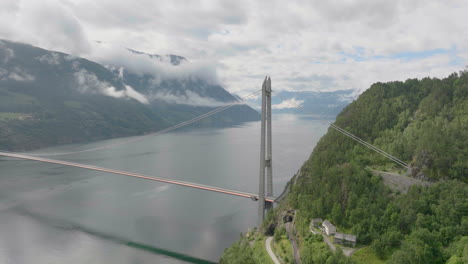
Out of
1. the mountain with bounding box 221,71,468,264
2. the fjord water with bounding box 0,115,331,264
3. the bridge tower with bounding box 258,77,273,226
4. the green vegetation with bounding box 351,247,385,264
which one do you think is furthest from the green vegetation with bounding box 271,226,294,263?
the fjord water with bounding box 0,115,331,264

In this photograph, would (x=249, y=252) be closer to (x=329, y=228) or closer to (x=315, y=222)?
(x=315, y=222)


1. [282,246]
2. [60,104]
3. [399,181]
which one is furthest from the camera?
[60,104]

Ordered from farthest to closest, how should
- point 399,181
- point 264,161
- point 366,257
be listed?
point 264,161 < point 399,181 < point 366,257

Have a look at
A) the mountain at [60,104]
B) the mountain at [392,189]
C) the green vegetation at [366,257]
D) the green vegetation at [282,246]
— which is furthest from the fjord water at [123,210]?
the mountain at [60,104]

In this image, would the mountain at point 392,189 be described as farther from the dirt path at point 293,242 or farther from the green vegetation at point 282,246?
the dirt path at point 293,242

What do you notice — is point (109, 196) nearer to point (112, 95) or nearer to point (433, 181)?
point (433, 181)

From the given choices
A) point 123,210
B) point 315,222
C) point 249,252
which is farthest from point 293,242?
point 123,210

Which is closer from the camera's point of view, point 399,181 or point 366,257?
point 366,257
